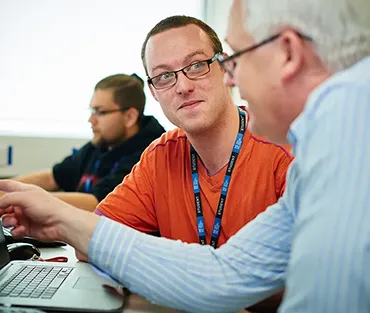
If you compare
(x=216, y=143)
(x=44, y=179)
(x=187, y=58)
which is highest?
(x=187, y=58)

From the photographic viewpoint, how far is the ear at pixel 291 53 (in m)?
0.73

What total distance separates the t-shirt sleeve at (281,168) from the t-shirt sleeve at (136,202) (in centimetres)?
39

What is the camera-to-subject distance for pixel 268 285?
3.21ft

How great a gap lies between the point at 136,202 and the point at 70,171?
174cm

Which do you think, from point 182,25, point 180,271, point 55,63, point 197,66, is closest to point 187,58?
point 197,66

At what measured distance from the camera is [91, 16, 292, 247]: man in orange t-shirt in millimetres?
1482

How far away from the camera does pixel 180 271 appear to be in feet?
3.13

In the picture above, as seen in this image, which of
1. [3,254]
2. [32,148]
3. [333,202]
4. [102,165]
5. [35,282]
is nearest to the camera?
[333,202]

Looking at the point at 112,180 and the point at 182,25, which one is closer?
the point at 182,25

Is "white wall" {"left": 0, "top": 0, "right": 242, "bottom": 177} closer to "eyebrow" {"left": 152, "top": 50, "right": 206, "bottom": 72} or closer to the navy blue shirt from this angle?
the navy blue shirt

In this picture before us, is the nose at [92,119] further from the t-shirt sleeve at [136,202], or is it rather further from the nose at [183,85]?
the nose at [183,85]

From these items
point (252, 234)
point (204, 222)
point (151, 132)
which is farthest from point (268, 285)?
point (151, 132)

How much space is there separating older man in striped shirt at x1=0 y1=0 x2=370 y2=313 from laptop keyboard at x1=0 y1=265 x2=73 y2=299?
3.9 inches

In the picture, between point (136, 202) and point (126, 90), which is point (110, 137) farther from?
point (136, 202)
